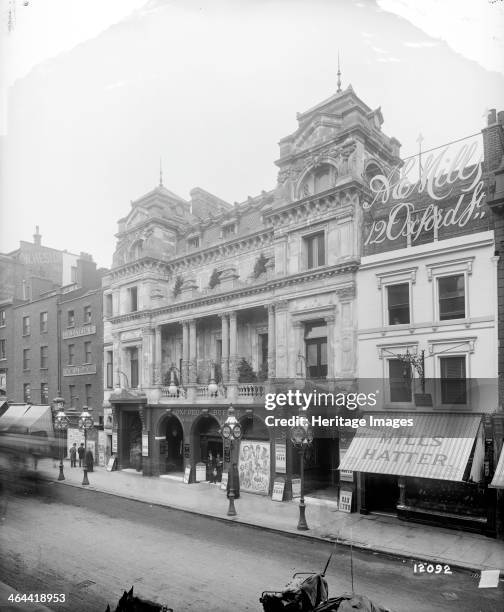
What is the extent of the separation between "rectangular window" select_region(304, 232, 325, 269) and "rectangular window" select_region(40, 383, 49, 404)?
15496 millimetres

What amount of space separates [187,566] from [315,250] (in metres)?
12.9

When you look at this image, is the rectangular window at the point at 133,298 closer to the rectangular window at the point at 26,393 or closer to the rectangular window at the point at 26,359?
the rectangular window at the point at 26,359

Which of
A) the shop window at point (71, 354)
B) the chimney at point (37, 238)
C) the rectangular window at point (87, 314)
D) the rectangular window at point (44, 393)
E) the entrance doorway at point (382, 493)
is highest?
the chimney at point (37, 238)

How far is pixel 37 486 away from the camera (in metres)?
23.4

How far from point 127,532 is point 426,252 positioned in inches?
523

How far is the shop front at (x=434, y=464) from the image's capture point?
46.5ft

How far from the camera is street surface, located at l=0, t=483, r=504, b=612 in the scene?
10477 millimetres

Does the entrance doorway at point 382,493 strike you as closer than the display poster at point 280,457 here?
Yes

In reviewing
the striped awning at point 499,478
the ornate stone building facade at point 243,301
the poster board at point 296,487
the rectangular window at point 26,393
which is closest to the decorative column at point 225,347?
the ornate stone building facade at point 243,301

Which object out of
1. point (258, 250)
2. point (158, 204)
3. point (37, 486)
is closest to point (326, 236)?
point (258, 250)

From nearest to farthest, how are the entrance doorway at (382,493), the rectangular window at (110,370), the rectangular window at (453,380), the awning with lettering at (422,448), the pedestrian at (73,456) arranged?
the awning with lettering at (422,448) < the rectangular window at (453,380) < the entrance doorway at (382,493) < the pedestrian at (73,456) < the rectangular window at (110,370)

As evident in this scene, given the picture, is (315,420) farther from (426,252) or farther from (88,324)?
(88,324)

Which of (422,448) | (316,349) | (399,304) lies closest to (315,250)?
(316,349)

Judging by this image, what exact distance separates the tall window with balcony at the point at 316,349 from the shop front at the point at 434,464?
483cm
